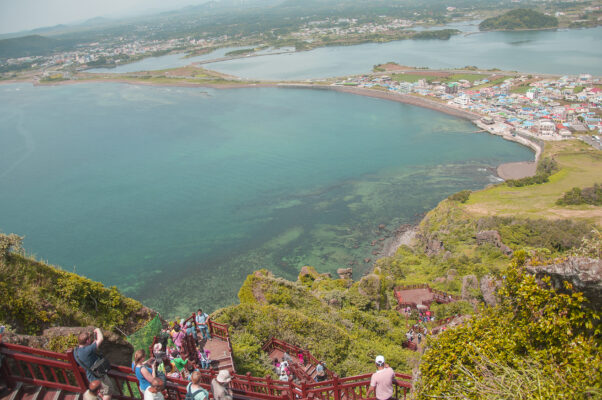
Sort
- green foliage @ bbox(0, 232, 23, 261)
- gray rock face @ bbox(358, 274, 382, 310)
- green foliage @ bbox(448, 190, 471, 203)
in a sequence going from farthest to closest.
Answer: green foliage @ bbox(448, 190, 471, 203) < gray rock face @ bbox(358, 274, 382, 310) < green foliage @ bbox(0, 232, 23, 261)

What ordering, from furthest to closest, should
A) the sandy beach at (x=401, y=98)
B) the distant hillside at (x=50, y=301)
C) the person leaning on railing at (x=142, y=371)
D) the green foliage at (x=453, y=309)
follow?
the sandy beach at (x=401, y=98)
the green foliage at (x=453, y=309)
the distant hillside at (x=50, y=301)
the person leaning on railing at (x=142, y=371)

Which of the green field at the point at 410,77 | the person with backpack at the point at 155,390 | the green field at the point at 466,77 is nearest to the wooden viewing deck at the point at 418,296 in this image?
the person with backpack at the point at 155,390

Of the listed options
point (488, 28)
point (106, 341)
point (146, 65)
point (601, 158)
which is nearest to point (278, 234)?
point (106, 341)

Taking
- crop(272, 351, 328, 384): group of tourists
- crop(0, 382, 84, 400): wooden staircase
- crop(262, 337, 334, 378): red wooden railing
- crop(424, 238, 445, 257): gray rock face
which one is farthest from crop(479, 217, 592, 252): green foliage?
crop(0, 382, 84, 400): wooden staircase

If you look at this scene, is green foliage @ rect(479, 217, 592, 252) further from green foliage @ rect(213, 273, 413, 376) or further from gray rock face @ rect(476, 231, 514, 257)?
green foliage @ rect(213, 273, 413, 376)

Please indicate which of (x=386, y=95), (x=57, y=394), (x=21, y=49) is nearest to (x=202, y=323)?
(x=57, y=394)

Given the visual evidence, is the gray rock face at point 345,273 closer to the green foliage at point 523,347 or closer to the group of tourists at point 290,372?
the group of tourists at point 290,372

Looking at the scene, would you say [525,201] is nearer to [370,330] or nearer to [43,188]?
[370,330]
